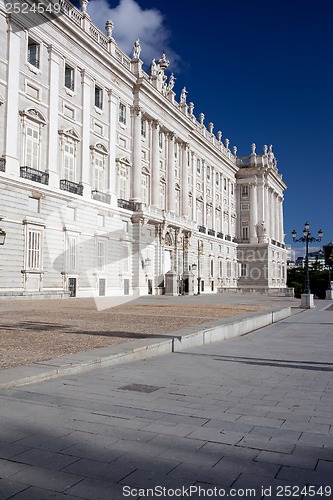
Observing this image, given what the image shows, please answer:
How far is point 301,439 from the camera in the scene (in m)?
4.14

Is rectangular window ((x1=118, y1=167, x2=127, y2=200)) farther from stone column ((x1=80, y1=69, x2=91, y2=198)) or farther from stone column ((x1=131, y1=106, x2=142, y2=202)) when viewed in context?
stone column ((x1=80, y1=69, x2=91, y2=198))

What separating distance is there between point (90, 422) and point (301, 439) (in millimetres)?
1966

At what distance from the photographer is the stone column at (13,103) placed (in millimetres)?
27047

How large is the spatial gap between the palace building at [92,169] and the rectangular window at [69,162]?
0.36 feet

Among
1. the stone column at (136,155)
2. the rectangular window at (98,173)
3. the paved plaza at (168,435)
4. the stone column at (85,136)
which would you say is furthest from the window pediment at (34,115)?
the paved plaza at (168,435)

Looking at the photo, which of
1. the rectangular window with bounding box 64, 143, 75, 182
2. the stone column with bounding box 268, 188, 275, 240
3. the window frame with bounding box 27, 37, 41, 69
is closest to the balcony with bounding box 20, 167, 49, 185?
the rectangular window with bounding box 64, 143, 75, 182

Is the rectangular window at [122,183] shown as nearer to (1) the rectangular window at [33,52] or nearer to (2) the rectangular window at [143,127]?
(2) the rectangular window at [143,127]

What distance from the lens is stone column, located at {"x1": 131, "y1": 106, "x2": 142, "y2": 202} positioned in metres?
41.5

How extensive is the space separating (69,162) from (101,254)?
7.46 metres

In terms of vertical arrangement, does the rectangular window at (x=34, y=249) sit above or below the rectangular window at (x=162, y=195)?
below

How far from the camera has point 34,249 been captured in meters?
28.4

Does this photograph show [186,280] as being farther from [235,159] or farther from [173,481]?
[173,481]
